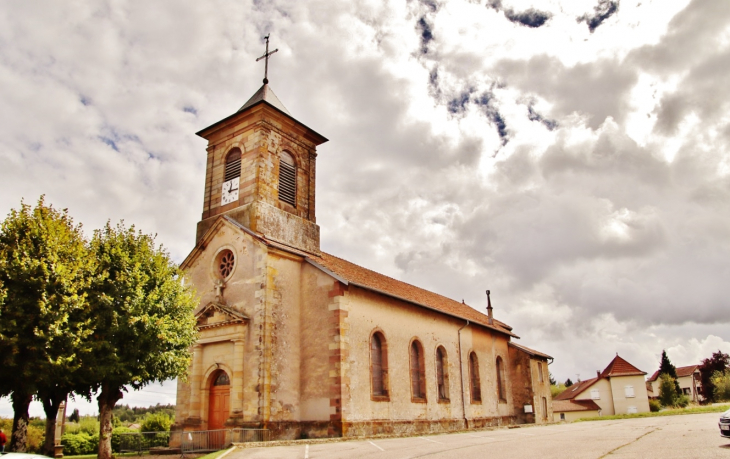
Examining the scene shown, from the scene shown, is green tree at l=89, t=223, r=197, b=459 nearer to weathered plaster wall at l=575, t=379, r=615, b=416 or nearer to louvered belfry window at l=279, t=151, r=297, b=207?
louvered belfry window at l=279, t=151, r=297, b=207

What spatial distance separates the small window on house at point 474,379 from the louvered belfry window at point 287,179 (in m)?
13.1

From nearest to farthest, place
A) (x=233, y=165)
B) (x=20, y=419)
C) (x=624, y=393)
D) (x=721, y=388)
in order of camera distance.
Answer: (x=20, y=419) → (x=233, y=165) → (x=624, y=393) → (x=721, y=388)

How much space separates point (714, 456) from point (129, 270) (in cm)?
1512

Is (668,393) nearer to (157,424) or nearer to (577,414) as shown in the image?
(577,414)

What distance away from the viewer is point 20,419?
15172 mm

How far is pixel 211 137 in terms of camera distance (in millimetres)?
25734

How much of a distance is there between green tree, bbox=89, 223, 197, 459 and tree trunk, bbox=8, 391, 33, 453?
6.14 feet

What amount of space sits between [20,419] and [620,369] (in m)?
55.5

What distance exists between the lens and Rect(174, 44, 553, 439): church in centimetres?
1991

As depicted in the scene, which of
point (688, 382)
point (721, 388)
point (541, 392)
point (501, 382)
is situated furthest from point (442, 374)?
point (688, 382)

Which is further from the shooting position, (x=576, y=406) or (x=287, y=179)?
(x=576, y=406)

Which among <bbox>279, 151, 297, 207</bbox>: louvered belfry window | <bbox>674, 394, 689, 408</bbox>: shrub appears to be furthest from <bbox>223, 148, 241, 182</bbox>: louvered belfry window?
<bbox>674, 394, 689, 408</bbox>: shrub

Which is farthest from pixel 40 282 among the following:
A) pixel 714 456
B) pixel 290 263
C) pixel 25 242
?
pixel 714 456

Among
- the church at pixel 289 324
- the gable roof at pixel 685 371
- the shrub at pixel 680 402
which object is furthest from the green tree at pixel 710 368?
the church at pixel 289 324
